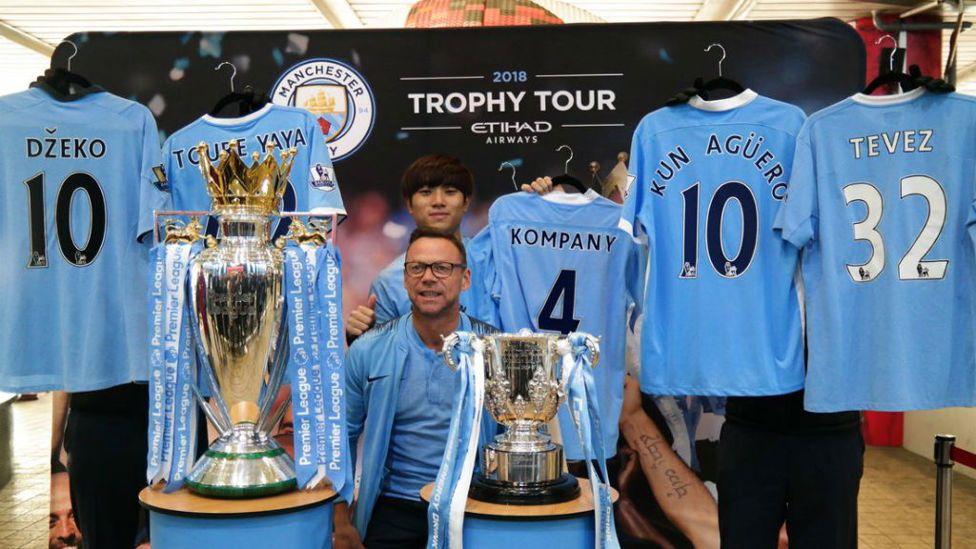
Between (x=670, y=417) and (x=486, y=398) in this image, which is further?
(x=670, y=417)

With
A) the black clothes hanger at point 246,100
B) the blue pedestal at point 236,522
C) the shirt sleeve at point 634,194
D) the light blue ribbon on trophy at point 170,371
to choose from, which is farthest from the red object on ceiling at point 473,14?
the blue pedestal at point 236,522

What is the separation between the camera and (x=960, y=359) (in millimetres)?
2865

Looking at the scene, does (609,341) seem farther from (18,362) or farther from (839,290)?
(18,362)

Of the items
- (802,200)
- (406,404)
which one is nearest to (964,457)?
(802,200)

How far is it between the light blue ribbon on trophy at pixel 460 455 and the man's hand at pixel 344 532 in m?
0.88

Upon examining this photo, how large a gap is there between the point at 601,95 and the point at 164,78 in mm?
1883

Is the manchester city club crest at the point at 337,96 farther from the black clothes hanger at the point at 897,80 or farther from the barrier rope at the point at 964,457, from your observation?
the barrier rope at the point at 964,457

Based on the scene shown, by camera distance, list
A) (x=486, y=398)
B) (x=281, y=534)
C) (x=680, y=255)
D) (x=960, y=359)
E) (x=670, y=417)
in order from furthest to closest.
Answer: (x=670, y=417) → (x=680, y=255) → (x=960, y=359) → (x=486, y=398) → (x=281, y=534)

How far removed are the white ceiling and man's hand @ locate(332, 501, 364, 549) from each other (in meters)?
3.98

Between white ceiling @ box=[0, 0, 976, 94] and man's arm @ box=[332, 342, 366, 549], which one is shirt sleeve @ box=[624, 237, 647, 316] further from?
white ceiling @ box=[0, 0, 976, 94]

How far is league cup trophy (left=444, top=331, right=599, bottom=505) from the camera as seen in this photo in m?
2.29

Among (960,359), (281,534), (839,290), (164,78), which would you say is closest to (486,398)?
(281,534)

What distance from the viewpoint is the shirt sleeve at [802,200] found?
2.88 metres

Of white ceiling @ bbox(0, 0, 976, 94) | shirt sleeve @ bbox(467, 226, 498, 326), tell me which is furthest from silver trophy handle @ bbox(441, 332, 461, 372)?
white ceiling @ bbox(0, 0, 976, 94)
